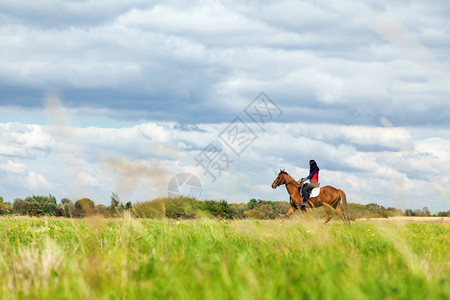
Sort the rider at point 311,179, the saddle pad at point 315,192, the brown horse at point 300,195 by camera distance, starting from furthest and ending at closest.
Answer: the brown horse at point 300,195 < the saddle pad at point 315,192 < the rider at point 311,179

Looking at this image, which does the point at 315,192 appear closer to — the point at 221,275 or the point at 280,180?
the point at 280,180

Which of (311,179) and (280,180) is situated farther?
(280,180)

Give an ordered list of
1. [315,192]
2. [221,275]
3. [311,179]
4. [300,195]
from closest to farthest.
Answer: [221,275], [311,179], [315,192], [300,195]

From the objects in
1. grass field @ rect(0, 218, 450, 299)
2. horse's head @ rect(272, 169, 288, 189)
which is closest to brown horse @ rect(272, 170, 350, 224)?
horse's head @ rect(272, 169, 288, 189)

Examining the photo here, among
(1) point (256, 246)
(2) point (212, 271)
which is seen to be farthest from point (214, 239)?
(2) point (212, 271)

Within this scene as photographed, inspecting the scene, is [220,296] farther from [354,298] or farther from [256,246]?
[256,246]

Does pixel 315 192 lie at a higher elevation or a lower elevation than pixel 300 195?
higher

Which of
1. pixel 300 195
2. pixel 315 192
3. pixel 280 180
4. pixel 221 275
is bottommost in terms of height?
pixel 221 275

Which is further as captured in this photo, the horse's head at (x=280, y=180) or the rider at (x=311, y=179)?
the horse's head at (x=280, y=180)

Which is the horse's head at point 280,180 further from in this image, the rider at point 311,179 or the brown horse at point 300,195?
the rider at point 311,179

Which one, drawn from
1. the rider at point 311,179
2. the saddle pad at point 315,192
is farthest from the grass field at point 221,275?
the saddle pad at point 315,192

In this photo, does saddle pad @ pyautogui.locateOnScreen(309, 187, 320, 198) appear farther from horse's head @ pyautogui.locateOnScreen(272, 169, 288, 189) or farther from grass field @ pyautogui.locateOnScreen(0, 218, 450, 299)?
grass field @ pyautogui.locateOnScreen(0, 218, 450, 299)

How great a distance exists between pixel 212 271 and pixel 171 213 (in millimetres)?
19361

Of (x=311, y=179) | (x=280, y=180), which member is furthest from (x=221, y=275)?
(x=280, y=180)
